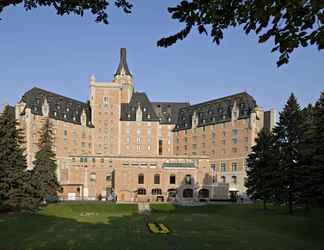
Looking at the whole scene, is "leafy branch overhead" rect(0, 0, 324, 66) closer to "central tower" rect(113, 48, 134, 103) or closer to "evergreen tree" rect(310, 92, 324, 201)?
"evergreen tree" rect(310, 92, 324, 201)

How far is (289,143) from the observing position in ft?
171

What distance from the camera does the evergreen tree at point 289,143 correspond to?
5047 cm

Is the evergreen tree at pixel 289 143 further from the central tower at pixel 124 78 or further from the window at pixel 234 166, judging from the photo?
the central tower at pixel 124 78

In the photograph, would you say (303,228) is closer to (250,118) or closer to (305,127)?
(305,127)

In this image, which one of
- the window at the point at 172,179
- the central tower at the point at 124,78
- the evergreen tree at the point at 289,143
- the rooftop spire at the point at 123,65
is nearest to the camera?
the evergreen tree at the point at 289,143

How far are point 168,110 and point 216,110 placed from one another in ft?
69.7

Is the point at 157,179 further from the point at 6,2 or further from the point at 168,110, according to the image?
the point at 6,2

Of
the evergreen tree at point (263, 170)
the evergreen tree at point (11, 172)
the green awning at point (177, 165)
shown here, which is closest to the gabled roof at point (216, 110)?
the green awning at point (177, 165)

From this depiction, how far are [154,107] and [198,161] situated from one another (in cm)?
3873

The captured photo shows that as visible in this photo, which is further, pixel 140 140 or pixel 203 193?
pixel 140 140

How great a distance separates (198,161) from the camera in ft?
323

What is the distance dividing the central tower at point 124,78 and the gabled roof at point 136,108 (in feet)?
15.3

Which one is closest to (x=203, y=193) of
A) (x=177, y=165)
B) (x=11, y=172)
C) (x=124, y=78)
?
(x=177, y=165)

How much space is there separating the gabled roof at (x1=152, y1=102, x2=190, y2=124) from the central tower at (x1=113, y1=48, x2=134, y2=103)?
989 centimetres
